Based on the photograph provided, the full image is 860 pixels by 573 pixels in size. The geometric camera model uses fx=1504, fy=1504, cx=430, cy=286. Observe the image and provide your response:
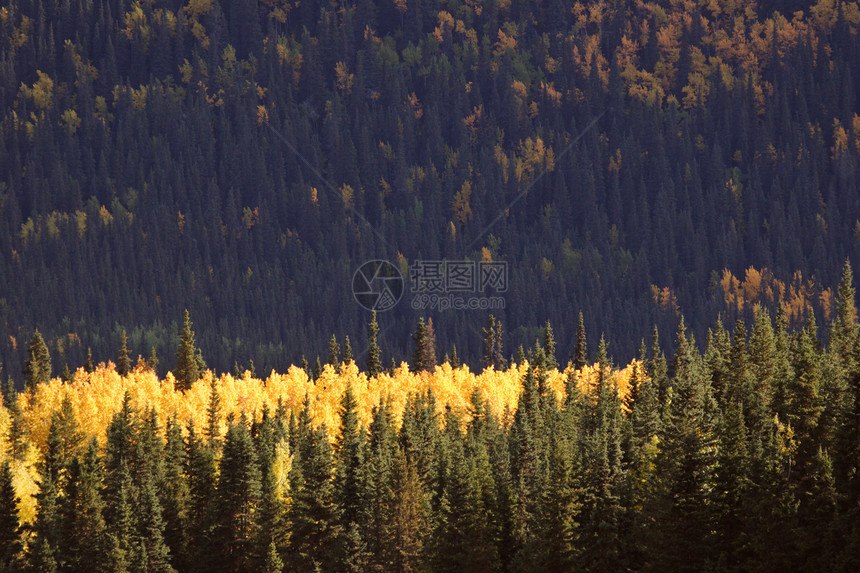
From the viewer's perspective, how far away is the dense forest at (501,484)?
84.1m

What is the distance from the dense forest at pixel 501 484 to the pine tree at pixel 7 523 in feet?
0.47

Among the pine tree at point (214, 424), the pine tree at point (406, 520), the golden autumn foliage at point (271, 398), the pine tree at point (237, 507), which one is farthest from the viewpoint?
the golden autumn foliage at point (271, 398)

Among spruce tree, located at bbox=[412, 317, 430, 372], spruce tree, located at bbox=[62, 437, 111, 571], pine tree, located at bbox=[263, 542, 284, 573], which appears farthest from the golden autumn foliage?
pine tree, located at bbox=[263, 542, 284, 573]

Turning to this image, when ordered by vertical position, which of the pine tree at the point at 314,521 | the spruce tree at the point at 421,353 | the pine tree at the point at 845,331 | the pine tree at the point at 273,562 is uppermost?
the spruce tree at the point at 421,353

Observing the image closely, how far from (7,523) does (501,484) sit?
1567 inches

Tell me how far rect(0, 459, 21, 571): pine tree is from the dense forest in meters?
0.14

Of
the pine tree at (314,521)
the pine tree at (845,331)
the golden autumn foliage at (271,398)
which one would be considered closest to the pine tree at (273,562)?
the pine tree at (314,521)

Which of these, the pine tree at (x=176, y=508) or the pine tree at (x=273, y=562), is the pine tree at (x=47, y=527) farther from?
the pine tree at (x=273, y=562)

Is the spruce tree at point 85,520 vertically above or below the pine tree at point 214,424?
below

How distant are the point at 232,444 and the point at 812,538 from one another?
4794cm

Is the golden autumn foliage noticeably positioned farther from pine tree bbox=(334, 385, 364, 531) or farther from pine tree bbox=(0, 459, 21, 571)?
pine tree bbox=(334, 385, 364, 531)

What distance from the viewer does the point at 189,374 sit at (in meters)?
198

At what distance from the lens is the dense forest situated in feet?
276

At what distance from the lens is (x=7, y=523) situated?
115 metres
